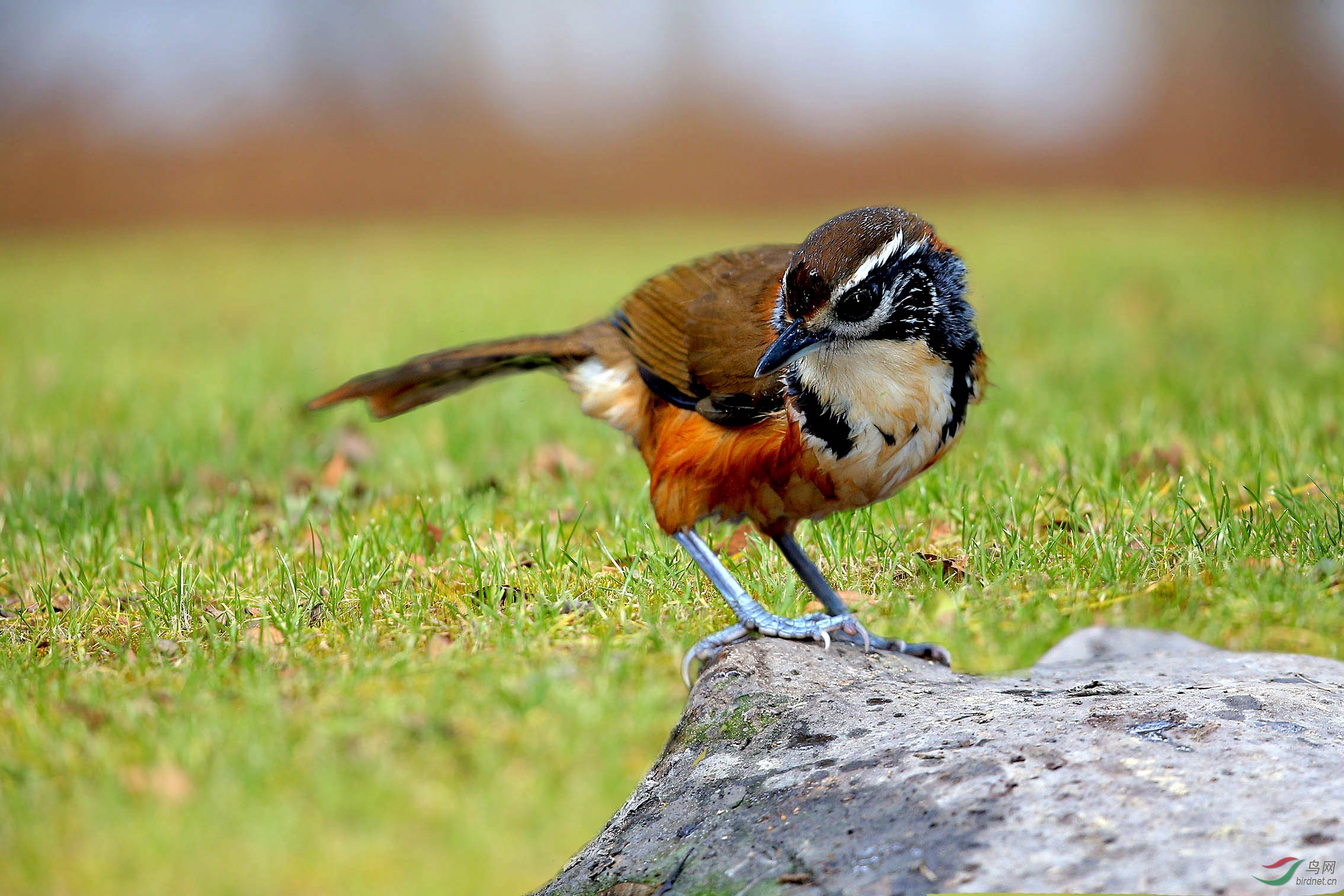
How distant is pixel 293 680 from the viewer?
3.12m

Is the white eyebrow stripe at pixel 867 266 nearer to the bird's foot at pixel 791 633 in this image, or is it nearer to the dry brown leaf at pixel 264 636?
the bird's foot at pixel 791 633

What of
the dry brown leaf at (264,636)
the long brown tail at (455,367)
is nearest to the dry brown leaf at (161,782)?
the dry brown leaf at (264,636)

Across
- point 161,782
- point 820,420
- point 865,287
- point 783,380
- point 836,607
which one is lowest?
point 161,782

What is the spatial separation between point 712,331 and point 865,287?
2.64 feet

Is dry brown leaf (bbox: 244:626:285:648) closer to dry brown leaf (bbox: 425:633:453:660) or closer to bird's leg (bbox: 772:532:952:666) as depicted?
dry brown leaf (bbox: 425:633:453:660)

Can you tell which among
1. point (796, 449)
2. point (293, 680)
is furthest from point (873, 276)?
point (293, 680)

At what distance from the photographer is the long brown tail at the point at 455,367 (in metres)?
4.09

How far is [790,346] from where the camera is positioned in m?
2.98

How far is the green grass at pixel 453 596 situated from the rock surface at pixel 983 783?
32 cm

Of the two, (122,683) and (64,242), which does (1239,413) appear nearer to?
(122,683)

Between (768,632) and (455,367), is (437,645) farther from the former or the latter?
(455,367)

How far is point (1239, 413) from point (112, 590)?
4539 mm

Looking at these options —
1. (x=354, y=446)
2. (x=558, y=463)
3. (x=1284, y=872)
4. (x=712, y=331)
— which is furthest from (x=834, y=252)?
(x=354, y=446)

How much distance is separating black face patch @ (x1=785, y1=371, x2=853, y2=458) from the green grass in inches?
21.8
